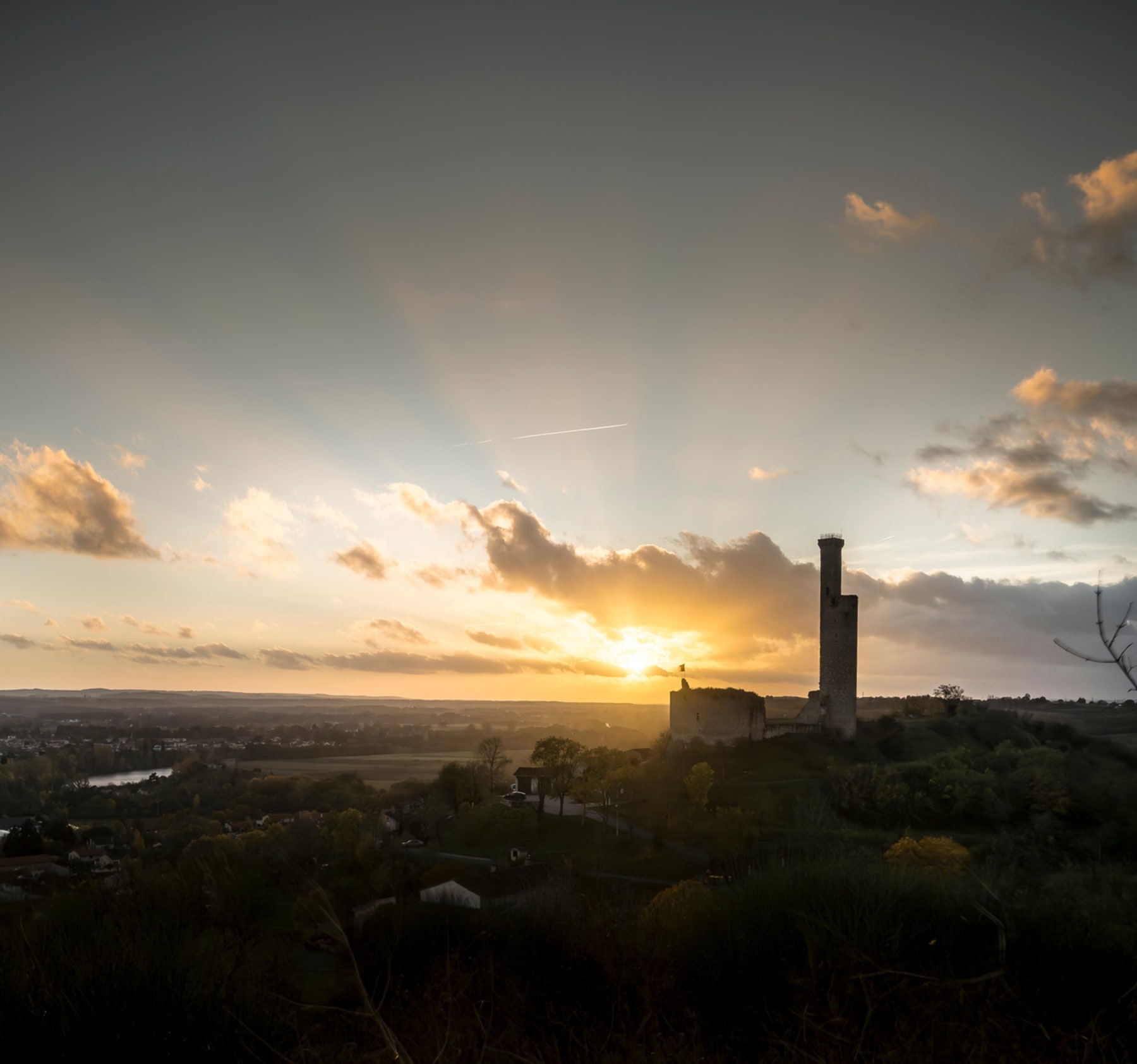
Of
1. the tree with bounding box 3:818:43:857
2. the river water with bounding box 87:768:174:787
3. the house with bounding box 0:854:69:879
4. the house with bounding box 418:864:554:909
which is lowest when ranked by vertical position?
the river water with bounding box 87:768:174:787

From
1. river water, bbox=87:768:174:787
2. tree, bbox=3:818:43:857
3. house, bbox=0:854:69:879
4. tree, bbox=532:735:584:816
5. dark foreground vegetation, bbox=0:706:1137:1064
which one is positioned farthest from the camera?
river water, bbox=87:768:174:787

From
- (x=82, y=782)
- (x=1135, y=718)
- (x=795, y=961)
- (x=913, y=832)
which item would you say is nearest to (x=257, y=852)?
(x=795, y=961)

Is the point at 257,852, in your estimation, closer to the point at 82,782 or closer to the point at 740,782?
the point at 740,782

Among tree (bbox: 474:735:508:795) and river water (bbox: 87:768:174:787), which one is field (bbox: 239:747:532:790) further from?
river water (bbox: 87:768:174:787)

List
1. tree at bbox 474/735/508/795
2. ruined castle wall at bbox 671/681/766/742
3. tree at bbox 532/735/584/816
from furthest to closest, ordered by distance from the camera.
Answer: tree at bbox 474/735/508/795 < ruined castle wall at bbox 671/681/766/742 < tree at bbox 532/735/584/816

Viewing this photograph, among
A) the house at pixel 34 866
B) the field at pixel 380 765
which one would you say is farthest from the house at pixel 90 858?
the field at pixel 380 765

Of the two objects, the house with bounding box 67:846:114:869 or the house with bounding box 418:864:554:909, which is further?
the house with bounding box 67:846:114:869

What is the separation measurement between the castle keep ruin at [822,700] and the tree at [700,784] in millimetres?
10864

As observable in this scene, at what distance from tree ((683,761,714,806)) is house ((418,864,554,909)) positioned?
1447cm

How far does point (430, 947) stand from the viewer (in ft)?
44.1

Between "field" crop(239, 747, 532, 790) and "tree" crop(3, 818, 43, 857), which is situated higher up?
"tree" crop(3, 818, 43, 857)

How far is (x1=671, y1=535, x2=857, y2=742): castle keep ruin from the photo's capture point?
51.5m

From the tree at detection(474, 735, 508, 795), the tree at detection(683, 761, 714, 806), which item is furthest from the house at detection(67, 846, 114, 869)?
the tree at detection(474, 735, 508, 795)

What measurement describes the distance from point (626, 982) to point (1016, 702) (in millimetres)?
93986
